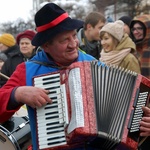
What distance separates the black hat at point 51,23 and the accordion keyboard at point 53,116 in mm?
297

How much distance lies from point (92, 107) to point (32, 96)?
35cm

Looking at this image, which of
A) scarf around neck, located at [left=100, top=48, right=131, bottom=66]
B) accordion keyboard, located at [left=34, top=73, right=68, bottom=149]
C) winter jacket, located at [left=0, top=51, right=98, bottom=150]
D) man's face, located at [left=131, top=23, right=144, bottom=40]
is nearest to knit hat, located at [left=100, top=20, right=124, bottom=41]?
scarf around neck, located at [left=100, top=48, right=131, bottom=66]

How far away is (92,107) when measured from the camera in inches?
79.2

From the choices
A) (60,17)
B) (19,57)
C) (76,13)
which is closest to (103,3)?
(76,13)

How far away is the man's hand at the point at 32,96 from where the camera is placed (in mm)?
2051

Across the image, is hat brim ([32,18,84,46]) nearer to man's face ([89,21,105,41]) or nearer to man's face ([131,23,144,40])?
man's face ([131,23,144,40])

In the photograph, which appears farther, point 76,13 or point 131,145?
point 76,13

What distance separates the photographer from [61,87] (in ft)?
6.76

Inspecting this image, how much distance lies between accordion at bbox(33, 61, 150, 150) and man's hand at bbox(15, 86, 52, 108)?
0.11 ft

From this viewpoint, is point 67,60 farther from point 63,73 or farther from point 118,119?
point 118,119

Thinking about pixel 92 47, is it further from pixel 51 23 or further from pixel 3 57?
pixel 51 23

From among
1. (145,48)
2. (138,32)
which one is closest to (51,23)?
(145,48)

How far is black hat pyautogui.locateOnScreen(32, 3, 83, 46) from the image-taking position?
2.23 meters

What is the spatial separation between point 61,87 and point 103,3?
25.7 meters
